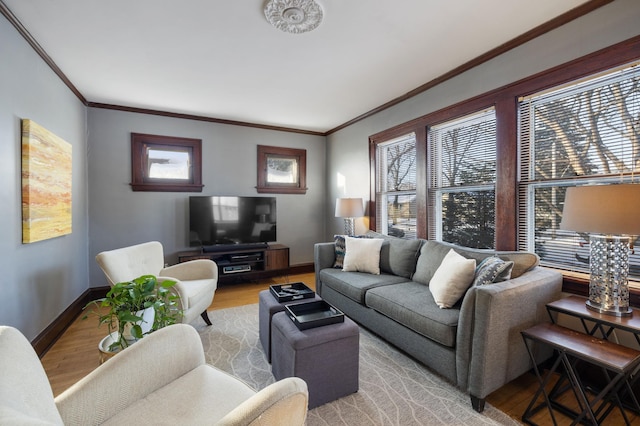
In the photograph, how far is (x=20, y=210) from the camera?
87.0 inches

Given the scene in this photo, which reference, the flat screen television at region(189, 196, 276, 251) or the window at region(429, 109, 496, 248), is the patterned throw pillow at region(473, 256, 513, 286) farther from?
the flat screen television at region(189, 196, 276, 251)

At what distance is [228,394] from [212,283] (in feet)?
6.01

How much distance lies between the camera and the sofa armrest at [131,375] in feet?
3.39

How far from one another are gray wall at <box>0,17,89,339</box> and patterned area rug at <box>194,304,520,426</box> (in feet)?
4.56

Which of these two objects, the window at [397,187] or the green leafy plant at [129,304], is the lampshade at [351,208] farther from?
the green leafy plant at [129,304]

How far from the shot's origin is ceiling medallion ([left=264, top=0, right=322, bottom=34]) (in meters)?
1.95

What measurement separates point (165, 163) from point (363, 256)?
318cm

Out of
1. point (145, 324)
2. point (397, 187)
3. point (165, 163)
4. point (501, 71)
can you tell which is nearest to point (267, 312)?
point (145, 324)

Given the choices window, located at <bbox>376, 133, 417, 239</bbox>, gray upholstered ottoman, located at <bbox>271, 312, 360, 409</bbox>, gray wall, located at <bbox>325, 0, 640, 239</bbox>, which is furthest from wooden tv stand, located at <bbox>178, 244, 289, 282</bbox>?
gray upholstered ottoman, located at <bbox>271, 312, 360, 409</bbox>

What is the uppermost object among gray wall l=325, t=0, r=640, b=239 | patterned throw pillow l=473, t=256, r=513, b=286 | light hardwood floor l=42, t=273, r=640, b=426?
gray wall l=325, t=0, r=640, b=239

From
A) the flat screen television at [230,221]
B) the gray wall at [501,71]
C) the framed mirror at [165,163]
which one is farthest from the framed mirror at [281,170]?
the framed mirror at [165,163]

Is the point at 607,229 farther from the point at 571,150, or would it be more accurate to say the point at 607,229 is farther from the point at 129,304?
the point at 129,304

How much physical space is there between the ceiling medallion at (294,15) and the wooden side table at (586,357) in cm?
249

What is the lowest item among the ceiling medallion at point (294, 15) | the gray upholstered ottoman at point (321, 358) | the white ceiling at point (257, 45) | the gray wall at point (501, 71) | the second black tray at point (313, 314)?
the gray upholstered ottoman at point (321, 358)
